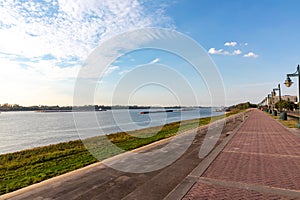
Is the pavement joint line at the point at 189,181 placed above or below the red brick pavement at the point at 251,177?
below

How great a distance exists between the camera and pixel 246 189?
4.87m

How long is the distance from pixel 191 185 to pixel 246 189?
3.98 ft

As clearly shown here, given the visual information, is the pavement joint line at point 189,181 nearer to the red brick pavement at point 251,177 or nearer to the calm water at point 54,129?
the red brick pavement at point 251,177

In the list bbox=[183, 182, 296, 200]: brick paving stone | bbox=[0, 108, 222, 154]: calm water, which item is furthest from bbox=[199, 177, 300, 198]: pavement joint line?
bbox=[0, 108, 222, 154]: calm water

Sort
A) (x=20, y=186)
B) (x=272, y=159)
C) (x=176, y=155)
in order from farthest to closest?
(x=176, y=155) < (x=272, y=159) < (x=20, y=186)

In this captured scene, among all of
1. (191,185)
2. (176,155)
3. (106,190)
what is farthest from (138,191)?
(176,155)

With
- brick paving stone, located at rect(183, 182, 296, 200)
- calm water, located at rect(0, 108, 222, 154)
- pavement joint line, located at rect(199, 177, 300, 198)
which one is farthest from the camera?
calm water, located at rect(0, 108, 222, 154)

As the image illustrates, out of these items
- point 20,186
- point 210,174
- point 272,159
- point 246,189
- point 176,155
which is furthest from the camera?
point 176,155

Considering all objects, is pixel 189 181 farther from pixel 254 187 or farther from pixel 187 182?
pixel 254 187

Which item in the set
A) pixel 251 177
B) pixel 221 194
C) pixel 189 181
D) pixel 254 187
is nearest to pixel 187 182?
pixel 189 181

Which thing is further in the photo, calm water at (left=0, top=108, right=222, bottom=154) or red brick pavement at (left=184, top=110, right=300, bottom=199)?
calm water at (left=0, top=108, right=222, bottom=154)

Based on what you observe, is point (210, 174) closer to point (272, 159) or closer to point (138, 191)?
point (138, 191)

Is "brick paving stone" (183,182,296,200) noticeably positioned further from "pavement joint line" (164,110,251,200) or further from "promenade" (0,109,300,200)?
"pavement joint line" (164,110,251,200)

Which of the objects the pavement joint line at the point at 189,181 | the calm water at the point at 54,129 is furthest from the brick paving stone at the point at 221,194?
the calm water at the point at 54,129
